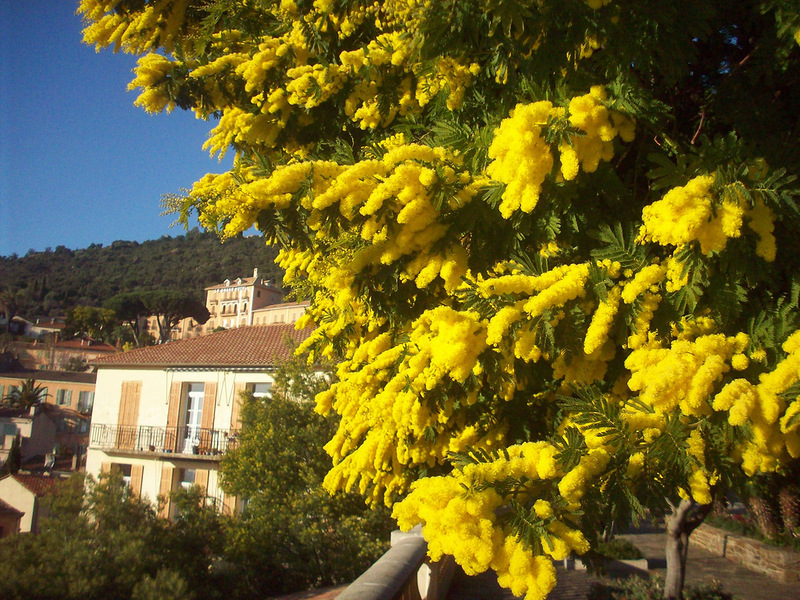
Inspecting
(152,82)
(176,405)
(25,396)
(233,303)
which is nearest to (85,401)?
(25,396)

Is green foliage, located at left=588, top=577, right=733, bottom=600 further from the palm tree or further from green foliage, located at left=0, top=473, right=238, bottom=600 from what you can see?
the palm tree

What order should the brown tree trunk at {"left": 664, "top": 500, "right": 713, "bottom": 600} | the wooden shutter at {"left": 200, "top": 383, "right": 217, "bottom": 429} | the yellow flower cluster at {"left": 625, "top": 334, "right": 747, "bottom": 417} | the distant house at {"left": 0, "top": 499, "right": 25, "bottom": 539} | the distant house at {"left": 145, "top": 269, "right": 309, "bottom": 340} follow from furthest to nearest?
the distant house at {"left": 145, "top": 269, "right": 309, "bottom": 340} < the distant house at {"left": 0, "top": 499, "right": 25, "bottom": 539} < the wooden shutter at {"left": 200, "top": 383, "right": 217, "bottom": 429} < the brown tree trunk at {"left": 664, "top": 500, "right": 713, "bottom": 600} < the yellow flower cluster at {"left": 625, "top": 334, "right": 747, "bottom": 417}

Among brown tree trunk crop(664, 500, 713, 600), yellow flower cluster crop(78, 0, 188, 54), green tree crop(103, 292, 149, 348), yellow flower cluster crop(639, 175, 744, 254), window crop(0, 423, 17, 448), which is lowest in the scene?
window crop(0, 423, 17, 448)

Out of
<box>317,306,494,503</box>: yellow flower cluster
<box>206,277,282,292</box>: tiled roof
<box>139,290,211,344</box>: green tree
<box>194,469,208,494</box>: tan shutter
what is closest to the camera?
<box>317,306,494,503</box>: yellow flower cluster

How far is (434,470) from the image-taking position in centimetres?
405

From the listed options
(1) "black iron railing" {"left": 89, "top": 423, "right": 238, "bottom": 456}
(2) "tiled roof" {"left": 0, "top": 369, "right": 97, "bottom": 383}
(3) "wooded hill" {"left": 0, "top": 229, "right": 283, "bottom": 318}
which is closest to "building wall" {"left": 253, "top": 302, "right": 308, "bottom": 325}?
(3) "wooded hill" {"left": 0, "top": 229, "right": 283, "bottom": 318}

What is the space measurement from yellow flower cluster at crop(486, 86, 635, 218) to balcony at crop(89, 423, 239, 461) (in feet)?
59.2

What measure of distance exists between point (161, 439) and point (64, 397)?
2967 centimetres

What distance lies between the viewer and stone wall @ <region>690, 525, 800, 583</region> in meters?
11.6

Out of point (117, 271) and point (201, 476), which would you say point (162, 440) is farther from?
point (117, 271)

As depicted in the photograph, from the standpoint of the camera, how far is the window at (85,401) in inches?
1735

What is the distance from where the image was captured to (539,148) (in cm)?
246

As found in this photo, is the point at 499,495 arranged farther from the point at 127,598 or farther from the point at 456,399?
the point at 127,598

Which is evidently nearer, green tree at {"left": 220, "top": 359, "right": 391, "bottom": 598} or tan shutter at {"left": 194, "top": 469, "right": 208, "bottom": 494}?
green tree at {"left": 220, "top": 359, "right": 391, "bottom": 598}
